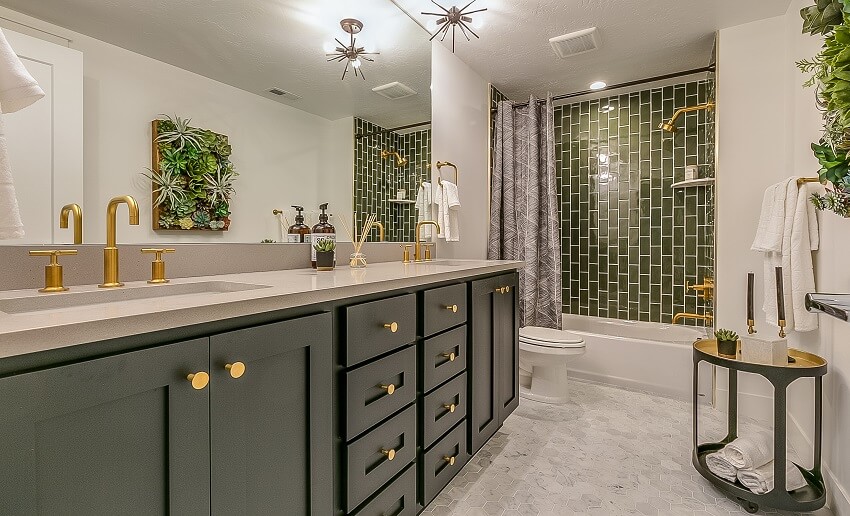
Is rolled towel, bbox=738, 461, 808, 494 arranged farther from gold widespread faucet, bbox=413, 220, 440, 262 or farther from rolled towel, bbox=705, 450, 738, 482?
gold widespread faucet, bbox=413, 220, 440, 262

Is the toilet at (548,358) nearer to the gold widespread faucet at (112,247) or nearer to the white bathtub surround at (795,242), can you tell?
the white bathtub surround at (795,242)

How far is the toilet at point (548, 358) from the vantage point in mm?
2691

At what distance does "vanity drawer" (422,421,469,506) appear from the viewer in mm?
1553

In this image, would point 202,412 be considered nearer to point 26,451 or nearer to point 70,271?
point 26,451

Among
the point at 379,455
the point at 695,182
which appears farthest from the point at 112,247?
the point at 695,182

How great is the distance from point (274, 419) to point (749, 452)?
5.99 ft

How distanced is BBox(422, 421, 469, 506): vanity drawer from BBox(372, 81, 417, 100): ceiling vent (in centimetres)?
173

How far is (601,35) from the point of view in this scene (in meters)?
2.68

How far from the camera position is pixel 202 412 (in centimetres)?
82

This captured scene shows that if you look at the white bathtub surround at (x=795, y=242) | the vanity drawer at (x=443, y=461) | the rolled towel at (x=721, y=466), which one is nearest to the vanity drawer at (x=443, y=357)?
the vanity drawer at (x=443, y=461)

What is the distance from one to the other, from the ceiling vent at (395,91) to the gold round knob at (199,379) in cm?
180

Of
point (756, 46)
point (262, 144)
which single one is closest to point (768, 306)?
point (756, 46)

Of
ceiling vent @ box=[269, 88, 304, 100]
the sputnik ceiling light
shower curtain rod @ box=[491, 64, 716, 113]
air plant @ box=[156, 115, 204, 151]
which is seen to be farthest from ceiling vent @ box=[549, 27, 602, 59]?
air plant @ box=[156, 115, 204, 151]

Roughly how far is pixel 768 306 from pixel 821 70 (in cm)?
182
